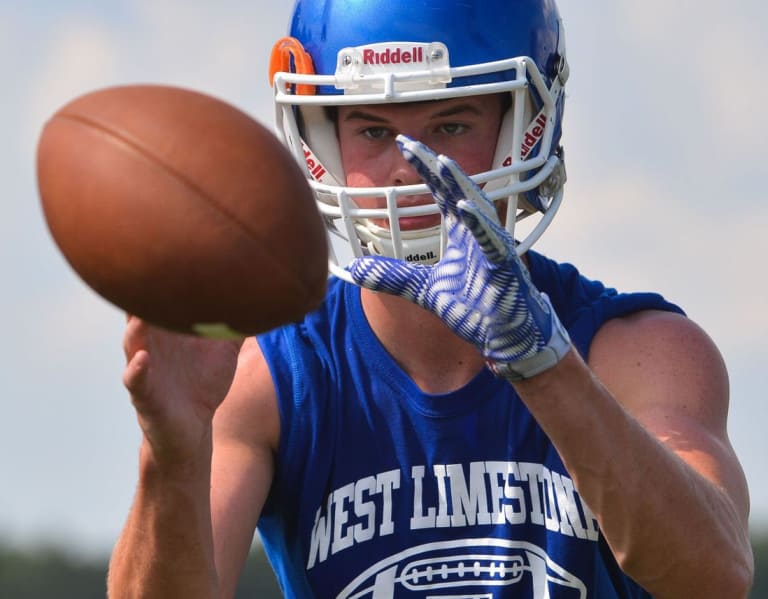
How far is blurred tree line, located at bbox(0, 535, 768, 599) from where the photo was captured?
1510 cm

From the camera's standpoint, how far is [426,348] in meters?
4.72

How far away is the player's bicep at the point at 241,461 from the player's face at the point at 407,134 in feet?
1.76

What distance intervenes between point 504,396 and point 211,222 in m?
1.36

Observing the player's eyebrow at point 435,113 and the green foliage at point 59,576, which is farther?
the green foliage at point 59,576

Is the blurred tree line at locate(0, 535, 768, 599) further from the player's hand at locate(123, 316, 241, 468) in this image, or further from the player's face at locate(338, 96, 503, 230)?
the player's hand at locate(123, 316, 241, 468)

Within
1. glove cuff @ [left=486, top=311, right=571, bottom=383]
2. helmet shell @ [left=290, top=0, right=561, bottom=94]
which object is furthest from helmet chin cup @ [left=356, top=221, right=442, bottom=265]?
glove cuff @ [left=486, top=311, right=571, bottom=383]

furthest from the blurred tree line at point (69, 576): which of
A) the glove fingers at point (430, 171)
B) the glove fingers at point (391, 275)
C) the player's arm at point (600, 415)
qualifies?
the glove fingers at point (430, 171)

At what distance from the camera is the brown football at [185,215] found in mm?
3516

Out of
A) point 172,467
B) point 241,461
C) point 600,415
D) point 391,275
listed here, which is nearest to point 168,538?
point 172,467

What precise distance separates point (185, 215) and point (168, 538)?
82cm

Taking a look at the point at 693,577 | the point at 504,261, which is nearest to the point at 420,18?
the point at 504,261

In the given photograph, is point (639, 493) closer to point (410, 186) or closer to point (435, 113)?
point (410, 186)

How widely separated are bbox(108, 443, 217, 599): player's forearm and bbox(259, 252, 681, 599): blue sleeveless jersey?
551 mm

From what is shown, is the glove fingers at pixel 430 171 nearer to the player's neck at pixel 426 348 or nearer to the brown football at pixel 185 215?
the brown football at pixel 185 215
